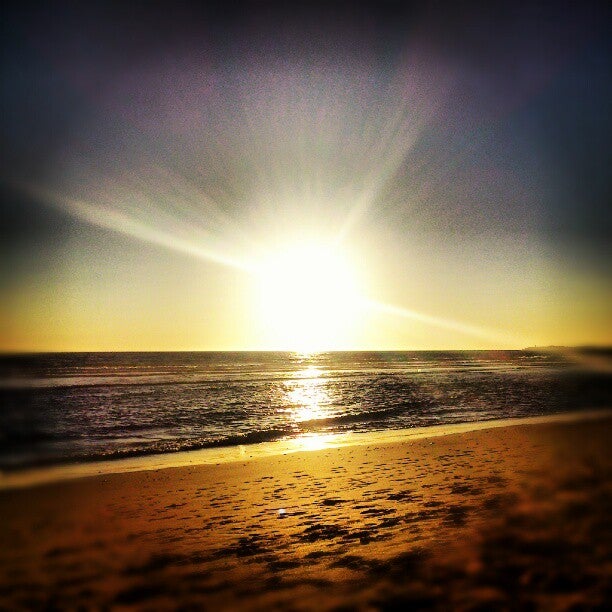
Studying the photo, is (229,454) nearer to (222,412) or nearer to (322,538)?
(322,538)

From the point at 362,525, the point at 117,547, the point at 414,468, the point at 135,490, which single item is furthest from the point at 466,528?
the point at 135,490

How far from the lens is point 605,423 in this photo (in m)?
15.8

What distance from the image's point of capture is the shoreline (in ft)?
37.2

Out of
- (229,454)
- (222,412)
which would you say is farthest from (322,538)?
(222,412)

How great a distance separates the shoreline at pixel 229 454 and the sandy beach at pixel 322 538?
68 centimetres

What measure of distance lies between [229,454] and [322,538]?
786cm

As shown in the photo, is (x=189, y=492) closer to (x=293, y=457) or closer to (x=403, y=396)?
(x=293, y=457)

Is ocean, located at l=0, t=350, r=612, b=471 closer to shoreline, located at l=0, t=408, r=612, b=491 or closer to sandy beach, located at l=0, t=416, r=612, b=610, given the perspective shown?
shoreline, located at l=0, t=408, r=612, b=491

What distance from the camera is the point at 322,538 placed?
21.9 feet

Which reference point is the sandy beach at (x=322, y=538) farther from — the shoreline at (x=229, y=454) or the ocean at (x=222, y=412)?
the ocean at (x=222, y=412)

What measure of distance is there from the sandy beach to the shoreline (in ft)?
2.24

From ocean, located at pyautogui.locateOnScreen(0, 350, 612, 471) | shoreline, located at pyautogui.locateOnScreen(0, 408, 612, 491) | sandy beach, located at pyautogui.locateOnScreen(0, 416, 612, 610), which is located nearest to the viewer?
sandy beach, located at pyautogui.locateOnScreen(0, 416, 612, 610)

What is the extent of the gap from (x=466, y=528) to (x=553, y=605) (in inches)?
96.8

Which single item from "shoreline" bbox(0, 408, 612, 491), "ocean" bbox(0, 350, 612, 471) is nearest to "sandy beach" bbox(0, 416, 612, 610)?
"shoreline" bbox(0, 408, 612, 491)
